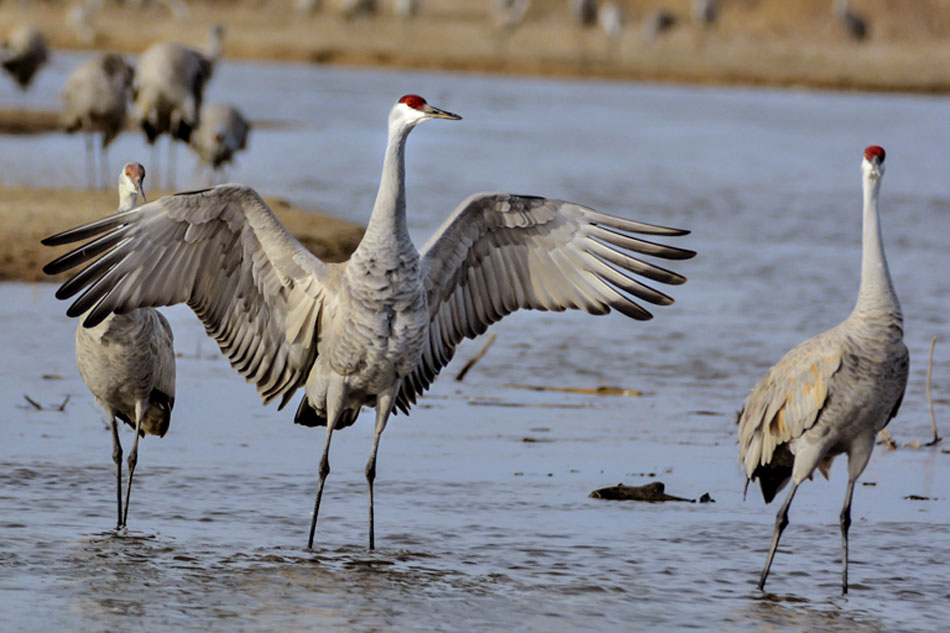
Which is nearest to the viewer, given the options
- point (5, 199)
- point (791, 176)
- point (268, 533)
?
point (268, 533)

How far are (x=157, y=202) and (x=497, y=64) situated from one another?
108 ft

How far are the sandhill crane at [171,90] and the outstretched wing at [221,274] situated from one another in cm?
1091

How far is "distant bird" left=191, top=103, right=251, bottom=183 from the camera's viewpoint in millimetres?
17703

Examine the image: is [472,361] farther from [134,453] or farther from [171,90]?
[171,90]

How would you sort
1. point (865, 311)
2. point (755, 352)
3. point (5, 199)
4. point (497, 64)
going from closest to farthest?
point (865, 311) → point (755, 352) → point (5, 199) → point (497, 64)

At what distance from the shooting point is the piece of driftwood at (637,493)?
296 inches

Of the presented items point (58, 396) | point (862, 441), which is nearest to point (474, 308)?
point (862, 441)

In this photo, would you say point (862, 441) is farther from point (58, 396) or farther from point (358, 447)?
point (58, 396)

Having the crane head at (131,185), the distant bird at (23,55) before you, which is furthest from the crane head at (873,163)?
the distant bird at (23,55)

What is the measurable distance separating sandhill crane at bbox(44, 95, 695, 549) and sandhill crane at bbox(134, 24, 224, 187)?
431 inches

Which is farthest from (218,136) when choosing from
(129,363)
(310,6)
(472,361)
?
(310,6)

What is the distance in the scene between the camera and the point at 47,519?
6.75 meters

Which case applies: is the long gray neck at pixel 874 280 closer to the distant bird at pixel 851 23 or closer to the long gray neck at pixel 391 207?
the long gray neck at pixel 391 207

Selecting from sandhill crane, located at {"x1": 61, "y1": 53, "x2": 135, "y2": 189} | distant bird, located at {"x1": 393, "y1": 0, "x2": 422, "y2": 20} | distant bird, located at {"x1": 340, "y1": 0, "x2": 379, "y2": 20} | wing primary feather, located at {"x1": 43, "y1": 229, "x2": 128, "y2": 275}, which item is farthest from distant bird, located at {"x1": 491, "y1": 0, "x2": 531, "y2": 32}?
wing primary feather, located at {"x1": 43, "y1": 229, "x2": 128, "y2": 275}
